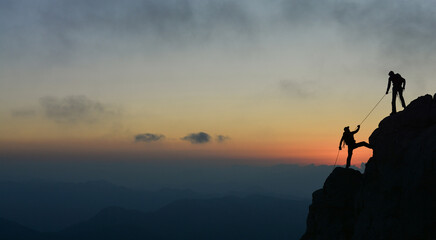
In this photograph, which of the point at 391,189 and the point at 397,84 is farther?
the point at 397,84

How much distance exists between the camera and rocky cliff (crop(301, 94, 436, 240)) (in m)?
24.1

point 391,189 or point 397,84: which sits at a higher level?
point 397,84

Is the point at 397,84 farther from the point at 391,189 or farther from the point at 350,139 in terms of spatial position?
the point at 391,189

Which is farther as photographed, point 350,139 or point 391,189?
point 350,139

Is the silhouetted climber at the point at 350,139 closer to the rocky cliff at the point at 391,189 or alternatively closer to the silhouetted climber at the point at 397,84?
the rocky cliff at the point at 391,189

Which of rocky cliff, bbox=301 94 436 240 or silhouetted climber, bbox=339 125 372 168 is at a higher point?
silhouetted climber, bbox=339 125 372 168

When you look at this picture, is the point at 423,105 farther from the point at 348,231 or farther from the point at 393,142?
the point at 348,231

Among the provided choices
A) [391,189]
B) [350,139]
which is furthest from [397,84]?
[391,189]

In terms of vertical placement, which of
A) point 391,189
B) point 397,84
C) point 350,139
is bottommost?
point 391,189

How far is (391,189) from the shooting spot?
2797cm

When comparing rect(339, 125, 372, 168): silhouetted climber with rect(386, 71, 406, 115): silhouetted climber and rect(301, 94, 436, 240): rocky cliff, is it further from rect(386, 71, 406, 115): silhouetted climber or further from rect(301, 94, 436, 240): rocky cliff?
→ rect(386, 71, 406, 115): silhouetted climber

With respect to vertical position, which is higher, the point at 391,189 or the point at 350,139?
the point at 350,139

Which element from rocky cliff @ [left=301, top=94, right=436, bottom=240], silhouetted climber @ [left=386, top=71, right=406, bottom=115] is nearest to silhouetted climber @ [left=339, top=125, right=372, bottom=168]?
rocky cliff @ [left=301, top=94, right=436, bottom=240]

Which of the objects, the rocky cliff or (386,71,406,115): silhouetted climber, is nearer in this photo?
the rocky cliff
